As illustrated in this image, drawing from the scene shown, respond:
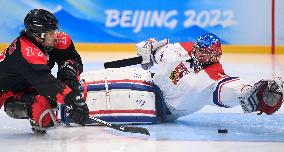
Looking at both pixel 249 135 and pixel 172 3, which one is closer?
pixel 249 135

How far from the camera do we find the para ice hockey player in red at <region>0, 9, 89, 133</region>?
12.2 ft

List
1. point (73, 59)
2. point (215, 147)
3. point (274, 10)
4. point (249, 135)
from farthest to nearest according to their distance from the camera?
point (274, 10)
point (73, 59)
point (249, 135)
point (215, 147)

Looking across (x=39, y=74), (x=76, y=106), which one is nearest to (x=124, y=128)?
(x=76, y=106)

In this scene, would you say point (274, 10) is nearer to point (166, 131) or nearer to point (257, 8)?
point (257, 8)

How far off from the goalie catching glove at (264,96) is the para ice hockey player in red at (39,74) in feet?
2.96

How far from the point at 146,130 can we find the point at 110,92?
1.51 feet

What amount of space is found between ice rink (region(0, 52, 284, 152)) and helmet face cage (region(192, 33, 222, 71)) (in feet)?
1.30

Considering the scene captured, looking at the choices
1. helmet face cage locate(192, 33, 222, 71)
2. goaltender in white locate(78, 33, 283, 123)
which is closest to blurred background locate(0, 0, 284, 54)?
goaltender in white locate(78, 33, 283, 123)

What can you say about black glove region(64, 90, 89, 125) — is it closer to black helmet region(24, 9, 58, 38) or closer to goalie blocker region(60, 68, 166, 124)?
black helmet region(24, 9, 58, 38)

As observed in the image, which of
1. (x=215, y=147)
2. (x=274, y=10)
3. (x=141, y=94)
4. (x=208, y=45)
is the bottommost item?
(x=215, y=147)

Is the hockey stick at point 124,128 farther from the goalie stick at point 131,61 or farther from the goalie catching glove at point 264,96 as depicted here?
the goalie stick at point 131,61

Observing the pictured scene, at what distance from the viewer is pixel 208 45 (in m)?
4.16

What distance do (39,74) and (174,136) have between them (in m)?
0.85

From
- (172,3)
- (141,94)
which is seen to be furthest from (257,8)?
(141,94)
